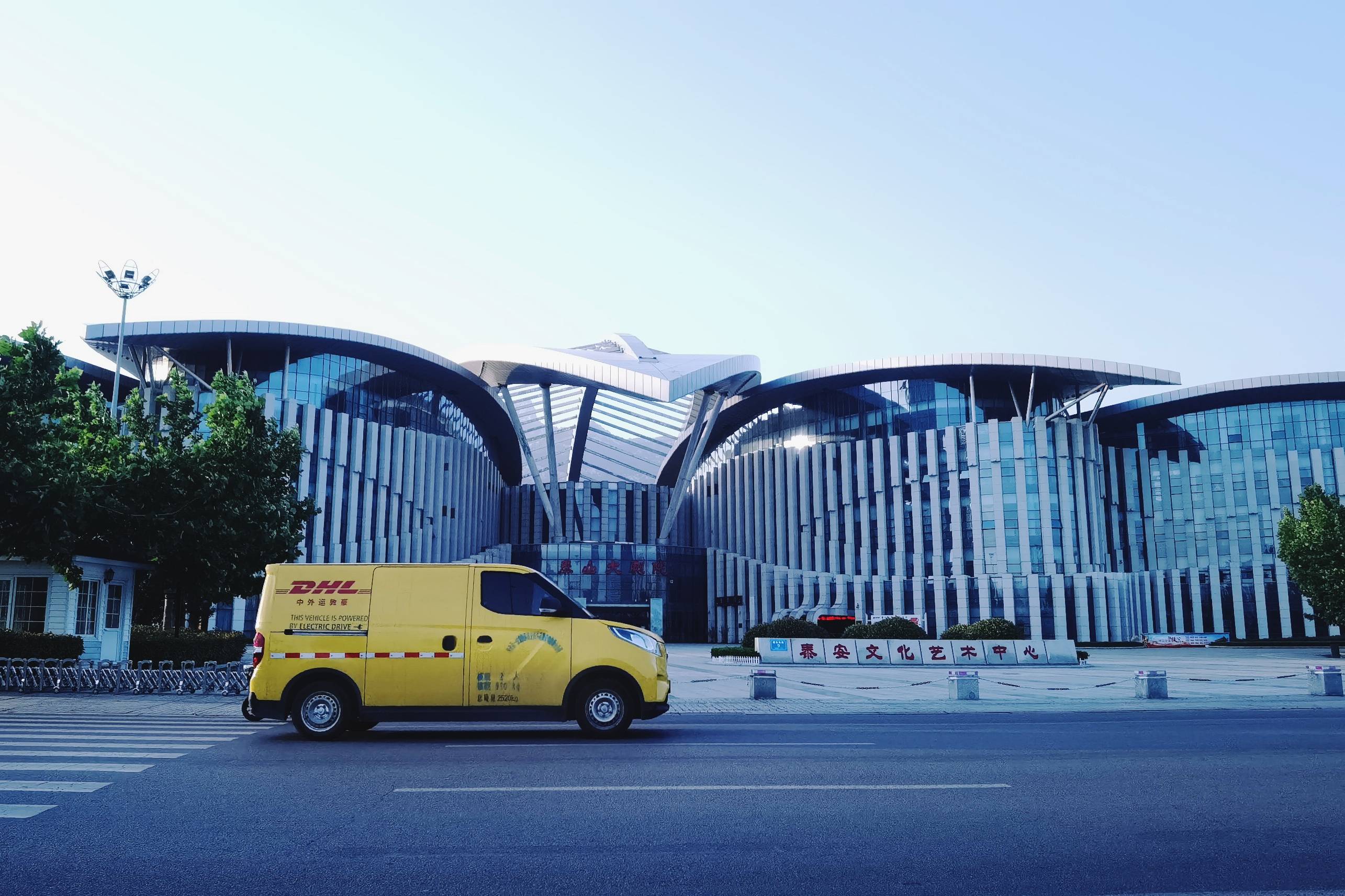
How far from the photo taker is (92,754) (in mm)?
11039

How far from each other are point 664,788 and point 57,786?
16.6 feet

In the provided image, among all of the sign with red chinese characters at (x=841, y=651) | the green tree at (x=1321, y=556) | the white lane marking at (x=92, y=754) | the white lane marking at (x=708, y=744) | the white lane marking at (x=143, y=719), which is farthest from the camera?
the green tree at (x=1321, y=556)

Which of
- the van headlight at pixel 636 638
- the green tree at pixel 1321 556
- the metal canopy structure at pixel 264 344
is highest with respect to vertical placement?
the metal canopy structure at pixel 264 344

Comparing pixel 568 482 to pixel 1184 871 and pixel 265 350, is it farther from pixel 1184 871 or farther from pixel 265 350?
pixel 1184 871

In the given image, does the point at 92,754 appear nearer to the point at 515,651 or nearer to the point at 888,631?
the point at 515,651

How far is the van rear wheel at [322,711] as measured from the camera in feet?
42.6

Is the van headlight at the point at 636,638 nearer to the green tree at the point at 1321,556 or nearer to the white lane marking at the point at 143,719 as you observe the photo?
the white lane marking at the point at 143,719

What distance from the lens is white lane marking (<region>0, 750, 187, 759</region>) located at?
10.8 metres

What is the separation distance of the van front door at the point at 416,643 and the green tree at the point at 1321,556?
152ft

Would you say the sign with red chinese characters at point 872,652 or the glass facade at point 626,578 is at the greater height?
the glass facade at point 626,578

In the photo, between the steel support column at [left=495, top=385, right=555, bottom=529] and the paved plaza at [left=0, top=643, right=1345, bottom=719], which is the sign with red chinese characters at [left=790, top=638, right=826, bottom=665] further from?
the steel support column at [left=495, top=385, right=555, bottom=529]

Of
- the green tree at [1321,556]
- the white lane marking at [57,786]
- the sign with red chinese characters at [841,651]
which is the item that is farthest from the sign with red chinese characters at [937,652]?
the white lane marking at [57,786]

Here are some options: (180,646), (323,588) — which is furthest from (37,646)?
(323,588)

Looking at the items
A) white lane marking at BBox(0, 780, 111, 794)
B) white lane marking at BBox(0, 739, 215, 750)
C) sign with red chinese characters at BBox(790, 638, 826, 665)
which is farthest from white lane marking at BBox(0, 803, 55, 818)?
sign with red chinese characters at BBox(790, 638, 826, 665)
